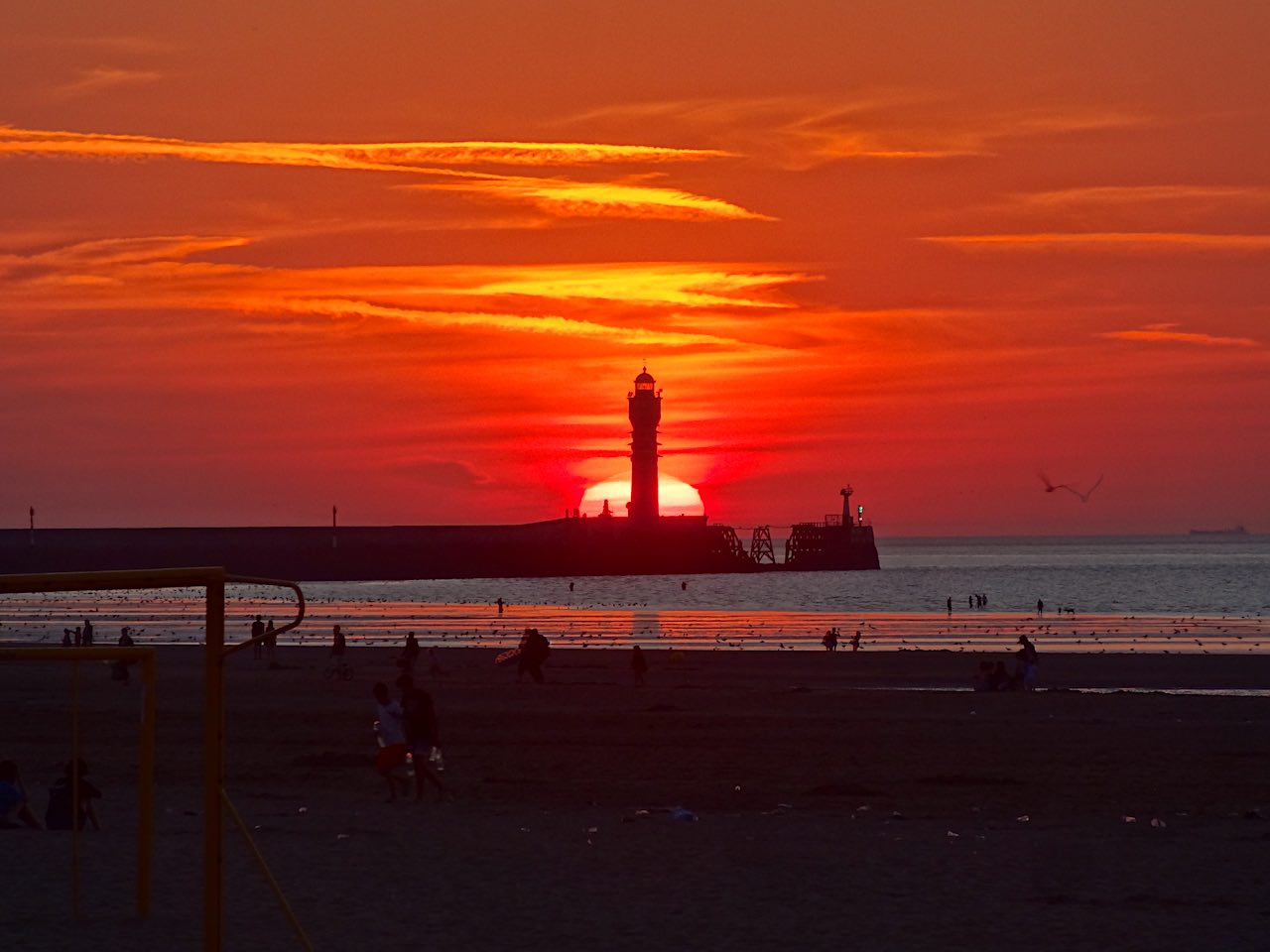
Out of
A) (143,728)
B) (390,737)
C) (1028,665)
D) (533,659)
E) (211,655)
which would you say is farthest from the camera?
(533,659)

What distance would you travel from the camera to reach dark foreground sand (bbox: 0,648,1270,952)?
12359 millimetres

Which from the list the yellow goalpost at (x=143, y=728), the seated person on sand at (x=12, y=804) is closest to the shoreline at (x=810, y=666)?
the seated person on sand at (x=12, y=804)

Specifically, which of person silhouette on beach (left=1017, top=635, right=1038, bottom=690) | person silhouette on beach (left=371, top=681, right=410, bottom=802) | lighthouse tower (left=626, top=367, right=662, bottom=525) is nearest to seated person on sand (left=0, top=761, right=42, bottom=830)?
→ person silhouette on beach (left=371, top=681, right=410, bottom=802)

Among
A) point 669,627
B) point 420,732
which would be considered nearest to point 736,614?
point 669,627

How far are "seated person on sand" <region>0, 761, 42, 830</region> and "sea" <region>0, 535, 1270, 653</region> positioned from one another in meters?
28.9

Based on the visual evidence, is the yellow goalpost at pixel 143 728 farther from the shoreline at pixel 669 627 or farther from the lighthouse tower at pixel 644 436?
the lighthouse tower at pixel 644 436

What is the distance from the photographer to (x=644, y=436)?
159 m

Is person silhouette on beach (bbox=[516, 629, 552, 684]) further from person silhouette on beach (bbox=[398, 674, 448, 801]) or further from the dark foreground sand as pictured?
person silhouette on beach (bbox=[398, 674, 448, 801])

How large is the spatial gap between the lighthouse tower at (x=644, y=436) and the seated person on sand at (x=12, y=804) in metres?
142

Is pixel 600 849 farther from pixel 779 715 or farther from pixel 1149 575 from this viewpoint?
pixel 1149 575

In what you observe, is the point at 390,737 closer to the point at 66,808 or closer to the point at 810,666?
the point at 66,808

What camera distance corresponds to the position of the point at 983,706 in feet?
110

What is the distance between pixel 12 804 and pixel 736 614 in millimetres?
83144

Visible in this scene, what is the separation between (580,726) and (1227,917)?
16893 millimetres
